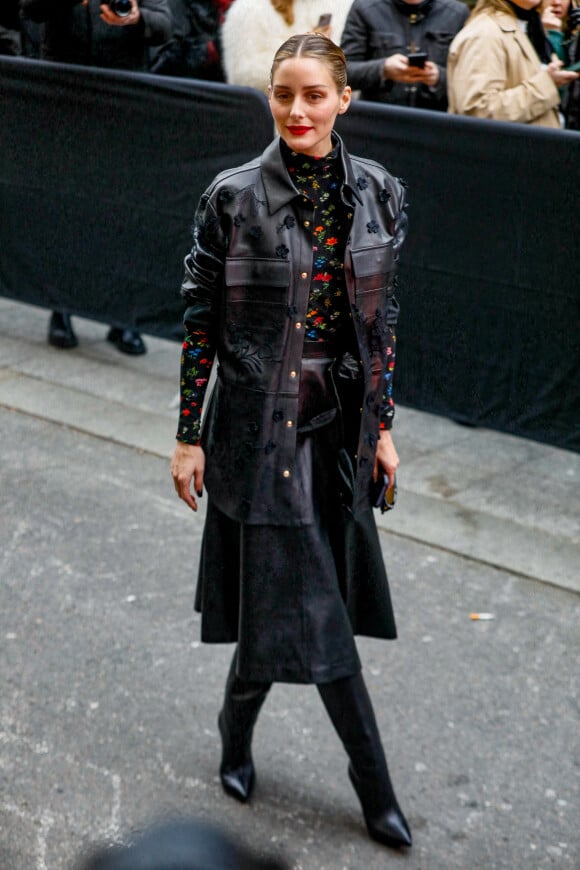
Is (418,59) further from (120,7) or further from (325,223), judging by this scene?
→ (325,223)

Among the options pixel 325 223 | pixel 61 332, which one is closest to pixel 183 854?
pixel 325 223

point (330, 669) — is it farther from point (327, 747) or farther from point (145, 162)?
point (145, 162)

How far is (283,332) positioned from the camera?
10.4ft

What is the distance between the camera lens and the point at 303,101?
303 centimetres

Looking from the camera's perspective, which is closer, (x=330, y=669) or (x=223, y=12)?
(x=330, y=669)

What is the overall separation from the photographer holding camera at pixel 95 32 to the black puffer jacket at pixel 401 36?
1.23m

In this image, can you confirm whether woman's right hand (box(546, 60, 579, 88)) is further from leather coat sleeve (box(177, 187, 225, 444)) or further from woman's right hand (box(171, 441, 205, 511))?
woman's right hand (box(171, 441, 205, 511))

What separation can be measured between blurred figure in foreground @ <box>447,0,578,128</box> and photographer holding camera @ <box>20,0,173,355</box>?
1.83 meters

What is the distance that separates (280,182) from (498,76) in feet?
10.8

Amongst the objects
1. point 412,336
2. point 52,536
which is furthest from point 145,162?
point 52,536

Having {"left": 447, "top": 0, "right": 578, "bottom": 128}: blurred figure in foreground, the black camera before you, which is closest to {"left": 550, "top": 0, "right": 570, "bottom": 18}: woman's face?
{"left": 447, "top": 0, "right": 578, "bottom": 128}: blurred figure in foreground

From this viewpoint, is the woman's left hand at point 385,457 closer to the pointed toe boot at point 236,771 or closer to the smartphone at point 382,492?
the smartphone at point 382,492

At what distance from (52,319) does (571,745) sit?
4.73m

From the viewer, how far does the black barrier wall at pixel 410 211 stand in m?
5.67
